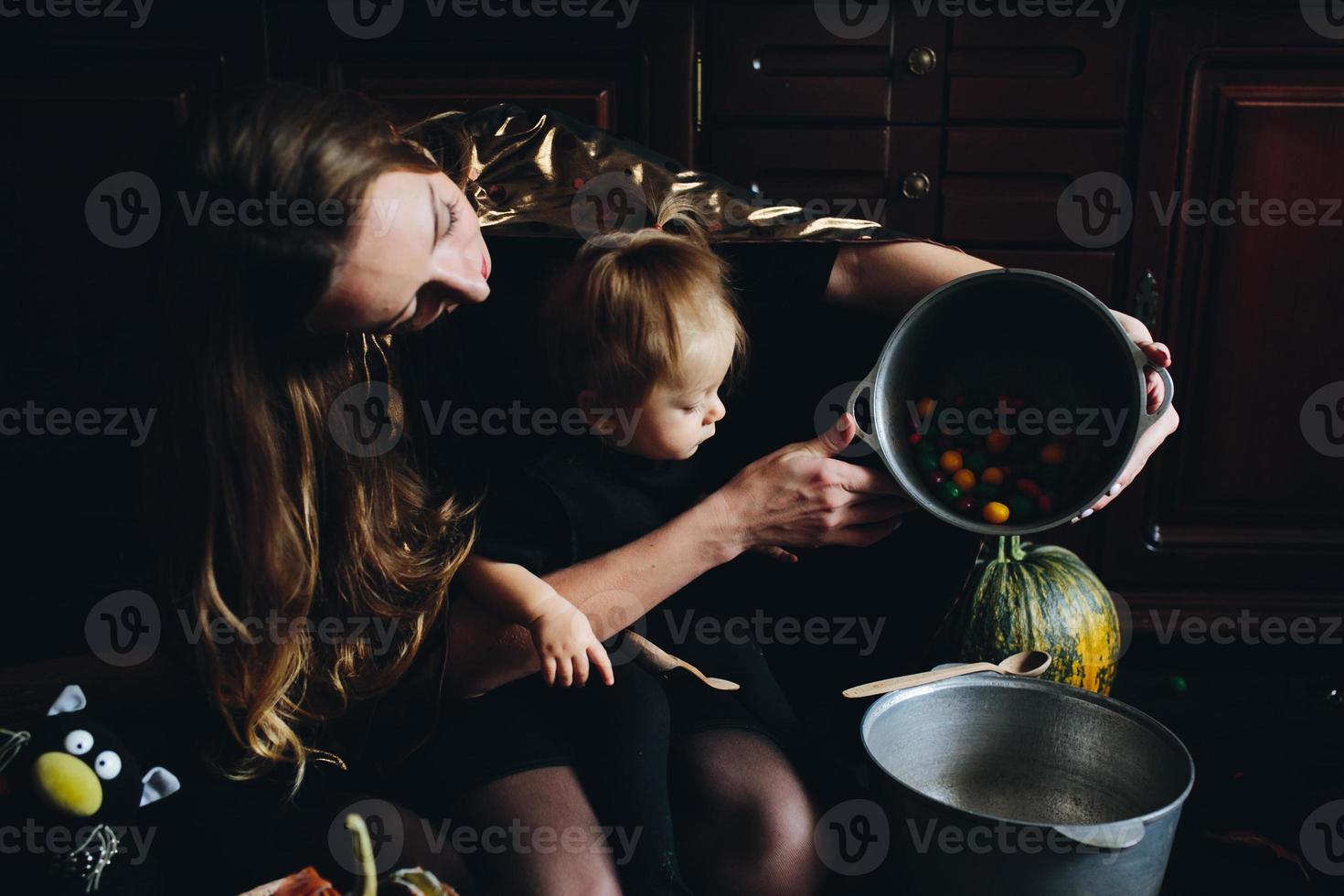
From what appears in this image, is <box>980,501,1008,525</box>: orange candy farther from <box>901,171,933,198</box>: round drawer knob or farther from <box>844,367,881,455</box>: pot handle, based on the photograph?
<box>901,171,933,198</box>: round drawer knob

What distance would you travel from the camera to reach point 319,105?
823mm

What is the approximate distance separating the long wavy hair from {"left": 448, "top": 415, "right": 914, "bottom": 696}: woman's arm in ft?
0.19

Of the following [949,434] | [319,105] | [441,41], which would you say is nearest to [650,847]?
[949,434]

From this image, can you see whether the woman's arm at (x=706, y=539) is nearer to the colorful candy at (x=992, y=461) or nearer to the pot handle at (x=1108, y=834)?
the colorful candy at (x=992, y=461)

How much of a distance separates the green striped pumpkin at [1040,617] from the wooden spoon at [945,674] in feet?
0.38

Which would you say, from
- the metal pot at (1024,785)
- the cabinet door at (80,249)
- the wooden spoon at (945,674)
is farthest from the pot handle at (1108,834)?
the cabinet door at (80,249)

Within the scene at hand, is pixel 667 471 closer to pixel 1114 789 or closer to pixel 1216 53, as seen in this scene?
pixel 1114 789

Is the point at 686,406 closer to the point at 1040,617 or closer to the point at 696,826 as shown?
the point at 696,826

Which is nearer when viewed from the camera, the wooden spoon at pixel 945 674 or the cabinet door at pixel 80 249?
the wooden spoon at pixel 945 674

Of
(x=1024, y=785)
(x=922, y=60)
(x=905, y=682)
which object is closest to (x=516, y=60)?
(x=922, y=60)

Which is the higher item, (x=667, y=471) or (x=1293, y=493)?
(x=667, y=471)

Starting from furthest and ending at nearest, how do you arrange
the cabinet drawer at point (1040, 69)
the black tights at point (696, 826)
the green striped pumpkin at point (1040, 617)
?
the cabinet drawer at point (1040, 69) < the green striped pumpkin at point (1040, 617) < the black tights at point (696, 826)

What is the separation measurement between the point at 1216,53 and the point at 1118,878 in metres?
1.12

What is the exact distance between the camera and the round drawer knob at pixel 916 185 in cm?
148
